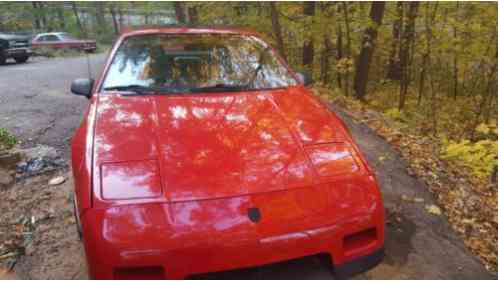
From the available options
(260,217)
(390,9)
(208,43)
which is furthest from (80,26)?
(260,217)

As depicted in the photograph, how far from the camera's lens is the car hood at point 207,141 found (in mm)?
1766

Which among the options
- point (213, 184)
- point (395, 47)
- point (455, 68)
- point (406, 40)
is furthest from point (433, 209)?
point (455, 68)

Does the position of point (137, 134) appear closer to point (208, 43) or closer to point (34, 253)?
point (34, 253)

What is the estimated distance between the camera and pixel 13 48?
13.0 meters

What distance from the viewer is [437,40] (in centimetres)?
739

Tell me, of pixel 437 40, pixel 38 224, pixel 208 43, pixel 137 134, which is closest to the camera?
pixel 137 134

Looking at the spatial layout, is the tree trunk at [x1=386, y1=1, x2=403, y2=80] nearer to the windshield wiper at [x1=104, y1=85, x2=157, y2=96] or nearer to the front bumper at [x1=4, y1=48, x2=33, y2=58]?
the windshield wiper at [x1=104, y1=85, x2=157, y2=96]

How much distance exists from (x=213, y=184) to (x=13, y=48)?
46.6ft

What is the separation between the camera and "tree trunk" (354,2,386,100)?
7.58 m

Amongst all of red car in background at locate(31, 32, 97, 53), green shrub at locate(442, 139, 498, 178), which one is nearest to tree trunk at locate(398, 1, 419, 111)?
green shrub at locate(442, 139, 498, 178)

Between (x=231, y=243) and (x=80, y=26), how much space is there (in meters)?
31.8

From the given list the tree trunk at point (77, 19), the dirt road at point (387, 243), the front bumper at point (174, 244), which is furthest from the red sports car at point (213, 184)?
the tree trunk at point (77, 19)

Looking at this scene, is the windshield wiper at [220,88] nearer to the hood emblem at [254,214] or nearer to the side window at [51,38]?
the hood emblem at [254,214]

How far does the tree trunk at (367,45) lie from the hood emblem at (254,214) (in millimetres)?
6612
